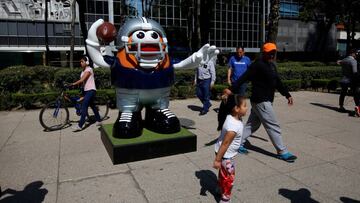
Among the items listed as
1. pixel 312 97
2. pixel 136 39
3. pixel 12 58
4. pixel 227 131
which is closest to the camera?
pixel 227 131

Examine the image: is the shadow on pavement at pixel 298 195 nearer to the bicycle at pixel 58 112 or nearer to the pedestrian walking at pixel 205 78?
the pedestrian walking at pixel 205 78

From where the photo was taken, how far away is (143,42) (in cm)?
477

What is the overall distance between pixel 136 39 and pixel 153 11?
3406 centimetres

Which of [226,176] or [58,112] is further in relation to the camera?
A: [58,112]

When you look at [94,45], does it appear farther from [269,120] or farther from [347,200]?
[347,200]

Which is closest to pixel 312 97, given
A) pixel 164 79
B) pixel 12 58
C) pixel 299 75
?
pixel 299 75

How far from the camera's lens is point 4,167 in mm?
4680

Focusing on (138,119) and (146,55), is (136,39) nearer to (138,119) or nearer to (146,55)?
(146,55)

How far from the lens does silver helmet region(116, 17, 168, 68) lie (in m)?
4.78

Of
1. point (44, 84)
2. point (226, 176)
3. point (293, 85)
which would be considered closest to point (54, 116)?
point (44, 84)

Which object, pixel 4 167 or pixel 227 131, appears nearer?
pixel 227 131

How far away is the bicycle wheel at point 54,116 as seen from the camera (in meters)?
6.72

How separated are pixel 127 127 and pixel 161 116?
0.64 metres

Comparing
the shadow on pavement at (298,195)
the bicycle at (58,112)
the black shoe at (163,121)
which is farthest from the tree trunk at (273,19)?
the shadow on pavement at (298,195)
